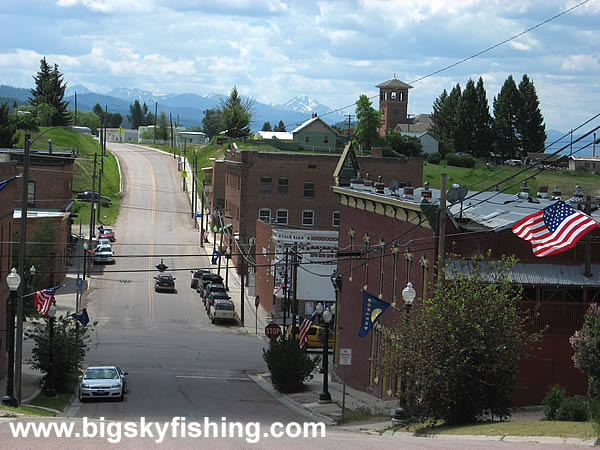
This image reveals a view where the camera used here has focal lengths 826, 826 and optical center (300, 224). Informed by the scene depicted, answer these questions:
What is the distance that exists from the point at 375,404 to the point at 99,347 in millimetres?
22173

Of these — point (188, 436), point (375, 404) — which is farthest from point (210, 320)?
point (188, 436)

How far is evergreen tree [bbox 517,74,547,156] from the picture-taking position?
436 feet

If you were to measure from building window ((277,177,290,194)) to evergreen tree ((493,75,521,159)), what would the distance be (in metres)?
65.8

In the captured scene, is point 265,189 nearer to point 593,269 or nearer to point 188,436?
point 593,269

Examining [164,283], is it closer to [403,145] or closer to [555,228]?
[555,228]

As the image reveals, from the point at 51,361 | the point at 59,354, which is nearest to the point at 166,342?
the point at 59,354

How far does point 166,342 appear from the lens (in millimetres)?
49594

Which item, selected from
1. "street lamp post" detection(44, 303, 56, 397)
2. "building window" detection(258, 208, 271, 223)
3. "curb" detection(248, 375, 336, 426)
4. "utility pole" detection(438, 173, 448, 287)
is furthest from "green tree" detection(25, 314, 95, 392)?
"building window" detection(258, 208, 271, 223)

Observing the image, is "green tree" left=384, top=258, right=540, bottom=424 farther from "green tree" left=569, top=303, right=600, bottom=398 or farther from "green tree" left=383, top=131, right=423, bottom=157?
"green tree" left=383, top=131, right=423, bottom=157

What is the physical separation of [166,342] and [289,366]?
17442 millimetres

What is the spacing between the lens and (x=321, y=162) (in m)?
78.2

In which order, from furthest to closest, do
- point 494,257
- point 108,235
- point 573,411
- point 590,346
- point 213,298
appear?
point 108,235 → point 213,298 → point 494,257 → point 590,346 → point 573,411

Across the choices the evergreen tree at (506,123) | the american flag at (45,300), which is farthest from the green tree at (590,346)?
the evergreen tree at (506,123)

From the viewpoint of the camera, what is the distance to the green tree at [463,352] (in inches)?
753
